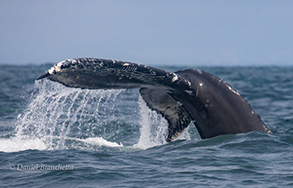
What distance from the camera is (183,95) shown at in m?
8.17

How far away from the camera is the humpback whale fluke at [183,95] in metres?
7.26

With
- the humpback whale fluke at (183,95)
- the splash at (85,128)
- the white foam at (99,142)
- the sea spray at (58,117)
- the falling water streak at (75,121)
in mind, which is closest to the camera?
the humpback whale fluke at (183,95)

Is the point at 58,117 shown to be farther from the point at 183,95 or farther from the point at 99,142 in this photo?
the point at 183,95

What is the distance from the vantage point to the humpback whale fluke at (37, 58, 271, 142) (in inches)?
286

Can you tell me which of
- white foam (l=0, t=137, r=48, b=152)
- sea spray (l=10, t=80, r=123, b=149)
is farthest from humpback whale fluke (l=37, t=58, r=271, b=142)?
white foam (l=0, t=137, r=48, b=152)

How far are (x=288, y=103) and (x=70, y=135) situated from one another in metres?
13.0

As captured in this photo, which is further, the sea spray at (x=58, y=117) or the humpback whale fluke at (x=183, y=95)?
the sea spray at (x=58, y=117)

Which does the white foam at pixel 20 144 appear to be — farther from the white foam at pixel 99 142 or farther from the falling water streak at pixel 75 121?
the white foam at pixel 99 142

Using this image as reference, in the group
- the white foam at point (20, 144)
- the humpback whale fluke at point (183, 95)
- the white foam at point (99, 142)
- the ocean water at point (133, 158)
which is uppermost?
the humpback whale fluke at point (183, 95)

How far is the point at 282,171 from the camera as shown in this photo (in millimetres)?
7637

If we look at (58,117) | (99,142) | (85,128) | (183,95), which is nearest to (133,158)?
(183,95)

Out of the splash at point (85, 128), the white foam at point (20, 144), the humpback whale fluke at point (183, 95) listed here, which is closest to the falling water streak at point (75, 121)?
the splash at point (85, 128)

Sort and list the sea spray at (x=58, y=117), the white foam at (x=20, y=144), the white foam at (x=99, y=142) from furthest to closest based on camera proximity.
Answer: the white foam at (x=99, y=142) < the white foam at (x=20, y=144) < the sea spray at (x=58, y=117)

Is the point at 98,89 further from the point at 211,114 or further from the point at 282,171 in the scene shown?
the point at 282,171
